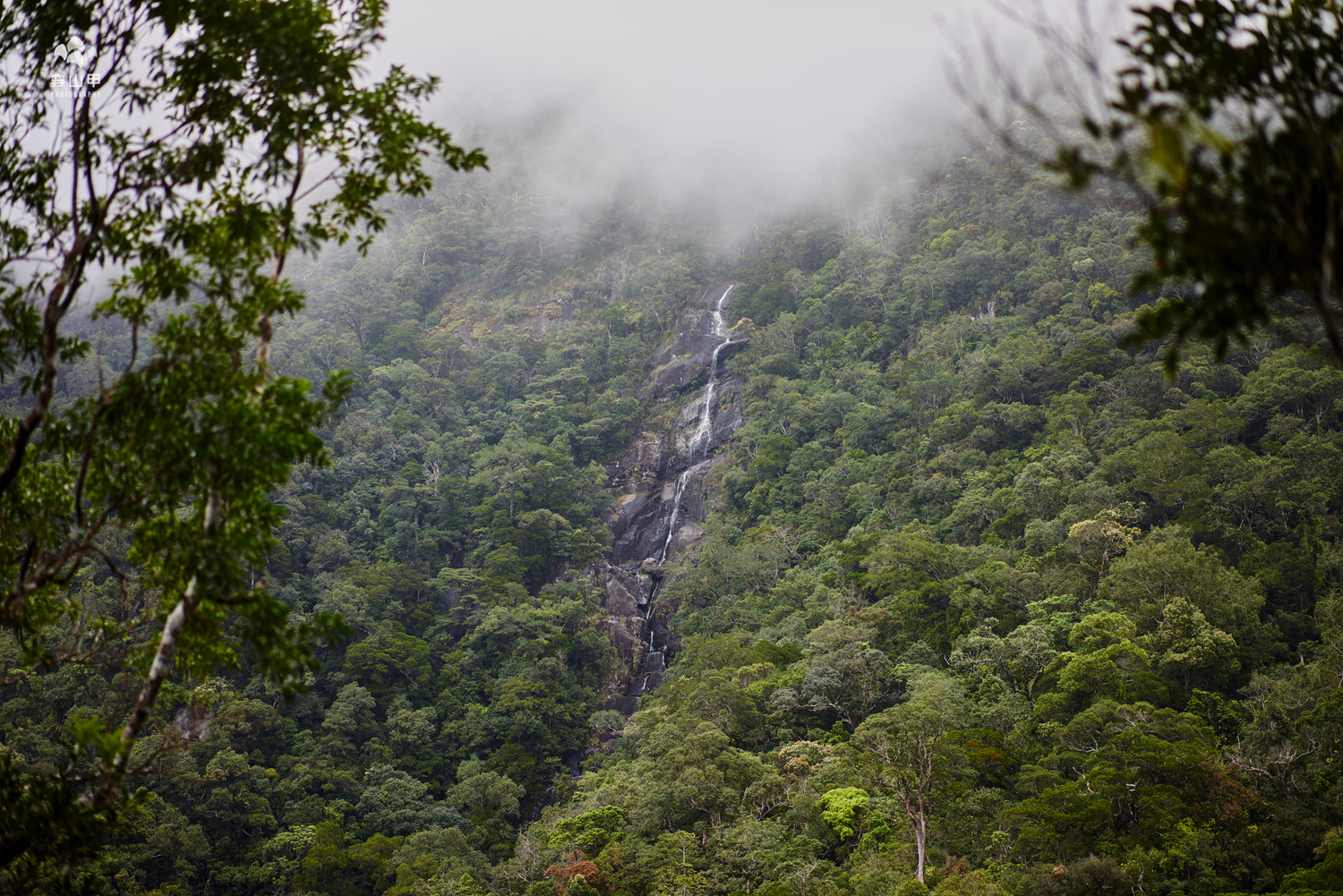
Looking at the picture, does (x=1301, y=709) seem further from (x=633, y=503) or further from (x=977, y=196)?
(x=977, y=196)

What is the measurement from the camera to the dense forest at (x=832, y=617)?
13695 millimetres

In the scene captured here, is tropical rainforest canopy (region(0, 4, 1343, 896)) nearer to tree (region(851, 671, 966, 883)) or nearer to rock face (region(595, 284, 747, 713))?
tree (region(851, 671, 966, 883))

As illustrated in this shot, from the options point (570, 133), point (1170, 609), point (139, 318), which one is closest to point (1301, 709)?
point (1170, 609)

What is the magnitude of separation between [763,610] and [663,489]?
45.6 feet

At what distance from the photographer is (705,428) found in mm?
43562

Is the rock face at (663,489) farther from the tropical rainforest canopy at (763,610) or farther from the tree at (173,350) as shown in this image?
the tree at (173,350)

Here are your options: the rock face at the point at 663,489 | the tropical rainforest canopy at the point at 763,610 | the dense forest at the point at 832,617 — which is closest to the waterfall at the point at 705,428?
the rock face at the point at 663,489

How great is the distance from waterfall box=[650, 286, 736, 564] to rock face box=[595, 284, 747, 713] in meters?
0.06

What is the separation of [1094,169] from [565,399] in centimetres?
4687

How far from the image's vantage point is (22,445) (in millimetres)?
3869

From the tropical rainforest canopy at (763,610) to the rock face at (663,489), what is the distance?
0.72 meters

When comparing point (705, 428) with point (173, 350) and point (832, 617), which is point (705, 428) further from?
point (173, 350)

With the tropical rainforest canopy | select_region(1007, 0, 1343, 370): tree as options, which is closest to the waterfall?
the tropical rainforest canopy

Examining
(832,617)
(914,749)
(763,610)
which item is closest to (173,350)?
(914,749)
